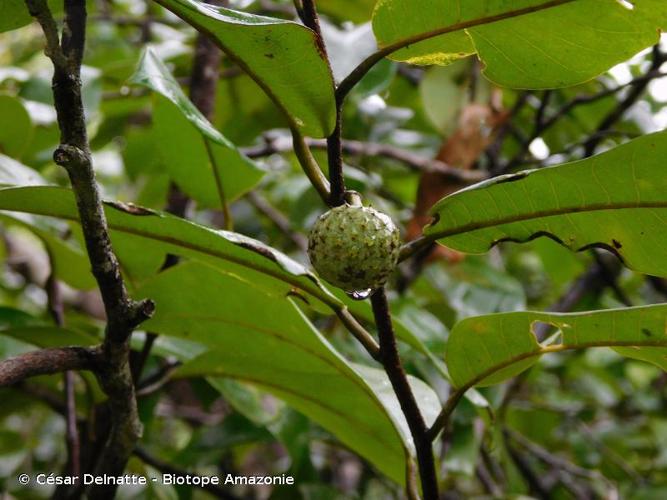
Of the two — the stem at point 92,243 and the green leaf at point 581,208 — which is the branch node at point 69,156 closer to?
the stem at point 92,243

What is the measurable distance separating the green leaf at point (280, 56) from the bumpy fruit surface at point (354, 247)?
81 mm

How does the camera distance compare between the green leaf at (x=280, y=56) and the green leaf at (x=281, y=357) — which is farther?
the green leaf at (x=281, y=357)

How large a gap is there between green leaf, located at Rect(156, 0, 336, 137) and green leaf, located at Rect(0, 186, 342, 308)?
0.43 feet

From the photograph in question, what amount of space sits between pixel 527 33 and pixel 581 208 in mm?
172

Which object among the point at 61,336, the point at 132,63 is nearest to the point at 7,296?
the point at 132,63

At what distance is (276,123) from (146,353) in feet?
2.97

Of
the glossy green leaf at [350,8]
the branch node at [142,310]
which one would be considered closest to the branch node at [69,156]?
the branch node at [142,310]

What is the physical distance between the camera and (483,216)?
0.75 meters

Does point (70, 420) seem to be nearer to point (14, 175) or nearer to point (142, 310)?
point (14, 175)

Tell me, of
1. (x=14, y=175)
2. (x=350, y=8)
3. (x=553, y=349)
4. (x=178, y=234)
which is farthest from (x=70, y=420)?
(x=350, y=8)

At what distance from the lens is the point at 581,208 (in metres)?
0.73

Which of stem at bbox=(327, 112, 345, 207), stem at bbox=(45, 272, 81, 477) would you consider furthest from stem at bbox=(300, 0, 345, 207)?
stem at bbox=(45, 272, 81, 477)

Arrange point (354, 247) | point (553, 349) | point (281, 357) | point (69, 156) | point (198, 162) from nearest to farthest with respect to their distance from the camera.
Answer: point (69, 156)
point (354, 247)
point (553, 349)
point (281, 357)
point (198, 162)

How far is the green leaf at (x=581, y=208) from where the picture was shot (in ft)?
2.27
